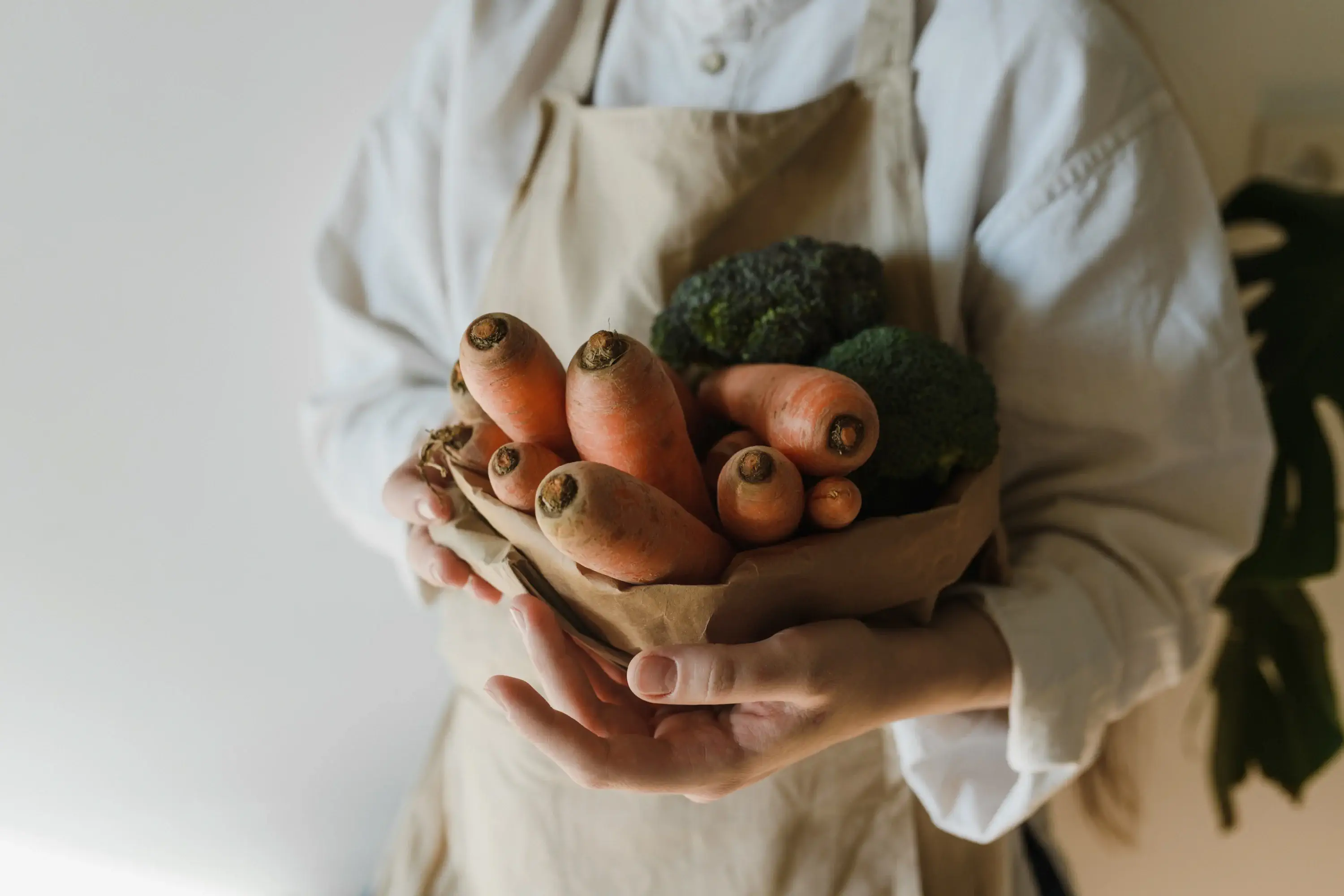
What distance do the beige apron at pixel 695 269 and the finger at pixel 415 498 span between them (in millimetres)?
164

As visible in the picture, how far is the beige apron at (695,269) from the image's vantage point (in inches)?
26.8

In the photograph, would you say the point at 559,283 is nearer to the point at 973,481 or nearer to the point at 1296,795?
the point at 973,481

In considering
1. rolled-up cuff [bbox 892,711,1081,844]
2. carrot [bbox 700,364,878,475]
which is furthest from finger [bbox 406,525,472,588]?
rolled-up cuff [bbox 892,711,1081,844]

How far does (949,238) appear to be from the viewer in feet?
2.15

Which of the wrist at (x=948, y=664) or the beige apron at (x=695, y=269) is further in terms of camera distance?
the beige apron at (x=695, y=269)

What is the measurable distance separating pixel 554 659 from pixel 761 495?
0.47ft

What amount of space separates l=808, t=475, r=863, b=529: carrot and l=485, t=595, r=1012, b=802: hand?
0.20 ft

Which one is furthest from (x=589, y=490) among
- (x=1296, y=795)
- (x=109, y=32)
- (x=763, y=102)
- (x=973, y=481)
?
(x=1296, y=795)

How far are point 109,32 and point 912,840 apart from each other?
105 centimetres

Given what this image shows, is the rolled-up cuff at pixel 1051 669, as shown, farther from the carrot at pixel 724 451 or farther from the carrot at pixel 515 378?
the carrot at pixel 515 378

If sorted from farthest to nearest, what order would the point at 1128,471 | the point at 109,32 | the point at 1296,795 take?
the point at 1296,795, the point at 109,32, the point at 1128,471

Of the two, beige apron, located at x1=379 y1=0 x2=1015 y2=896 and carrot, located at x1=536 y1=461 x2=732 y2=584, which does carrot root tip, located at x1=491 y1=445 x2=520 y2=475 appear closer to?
carrot, located at x1=536 y1=461 x2=732 y2=584

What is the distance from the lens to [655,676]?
43 centimetres

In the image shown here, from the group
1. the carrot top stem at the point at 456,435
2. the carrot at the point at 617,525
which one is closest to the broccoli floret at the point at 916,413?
the carrot at the point at 617,525
